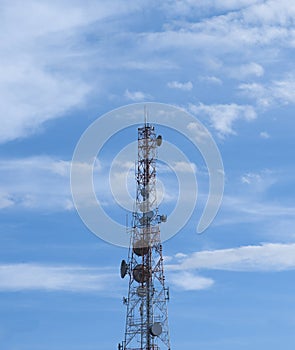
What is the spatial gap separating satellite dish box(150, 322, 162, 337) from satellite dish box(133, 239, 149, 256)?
6.78 metres

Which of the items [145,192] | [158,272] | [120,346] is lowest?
[120,346]

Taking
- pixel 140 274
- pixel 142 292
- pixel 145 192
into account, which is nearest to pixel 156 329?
pixel 142 292

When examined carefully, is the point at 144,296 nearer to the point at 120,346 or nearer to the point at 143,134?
the point at 120,346

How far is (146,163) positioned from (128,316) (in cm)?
1384

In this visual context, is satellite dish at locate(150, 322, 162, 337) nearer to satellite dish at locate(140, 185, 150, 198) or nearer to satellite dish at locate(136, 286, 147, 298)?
satellite dish at locate(136, 286, 147, 298)

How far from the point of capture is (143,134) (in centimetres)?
7544

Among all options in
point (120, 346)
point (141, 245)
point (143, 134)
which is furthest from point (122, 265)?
point (143, 134)

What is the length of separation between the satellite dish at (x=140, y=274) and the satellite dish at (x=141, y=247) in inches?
56.5

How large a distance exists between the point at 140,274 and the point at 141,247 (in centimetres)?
240

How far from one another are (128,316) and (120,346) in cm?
271

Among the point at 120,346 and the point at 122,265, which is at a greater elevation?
the point at 122,265

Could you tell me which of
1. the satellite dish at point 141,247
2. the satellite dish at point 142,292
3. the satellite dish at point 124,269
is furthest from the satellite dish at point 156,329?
the satellite dish at point 141,247

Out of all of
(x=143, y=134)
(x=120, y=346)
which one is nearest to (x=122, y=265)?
(x=120, y=346)

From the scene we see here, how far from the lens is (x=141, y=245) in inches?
2894
